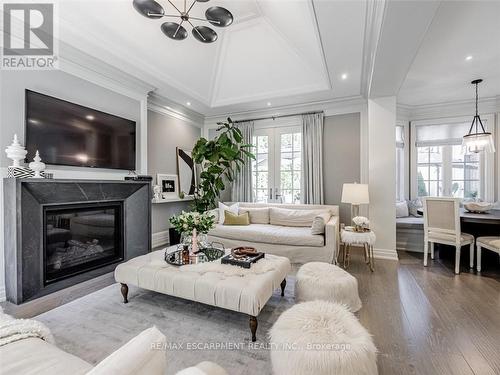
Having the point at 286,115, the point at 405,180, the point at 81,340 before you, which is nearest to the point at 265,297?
the point at 81,340

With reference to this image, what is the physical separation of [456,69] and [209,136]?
4724mm

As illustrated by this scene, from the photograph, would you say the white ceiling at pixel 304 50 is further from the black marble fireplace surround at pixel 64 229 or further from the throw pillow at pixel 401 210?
the throw pillow at pixel 401 210

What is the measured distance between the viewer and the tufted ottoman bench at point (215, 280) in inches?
71.7

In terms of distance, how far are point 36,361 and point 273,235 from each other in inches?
116

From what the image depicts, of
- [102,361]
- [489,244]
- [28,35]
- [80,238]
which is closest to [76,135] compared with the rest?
[28,35]

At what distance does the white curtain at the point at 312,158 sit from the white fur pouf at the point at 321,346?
3.39 meters

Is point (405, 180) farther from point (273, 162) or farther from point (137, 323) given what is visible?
point (137, 323)

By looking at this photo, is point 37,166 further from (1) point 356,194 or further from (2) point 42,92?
(1) point 356,194

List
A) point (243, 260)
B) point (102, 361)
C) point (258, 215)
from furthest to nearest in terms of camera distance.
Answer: point (258, 215) → point (243, 260) → point (102, 361)

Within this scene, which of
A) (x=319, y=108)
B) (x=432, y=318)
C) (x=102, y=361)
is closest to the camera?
(x=102, y=361)

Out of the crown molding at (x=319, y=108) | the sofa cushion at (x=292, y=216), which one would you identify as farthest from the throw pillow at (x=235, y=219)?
the crown molding at (x=319, y=108)

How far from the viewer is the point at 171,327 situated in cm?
200

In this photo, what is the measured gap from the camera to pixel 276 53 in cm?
378

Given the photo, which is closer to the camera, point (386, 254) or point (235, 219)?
point (386, 254)
